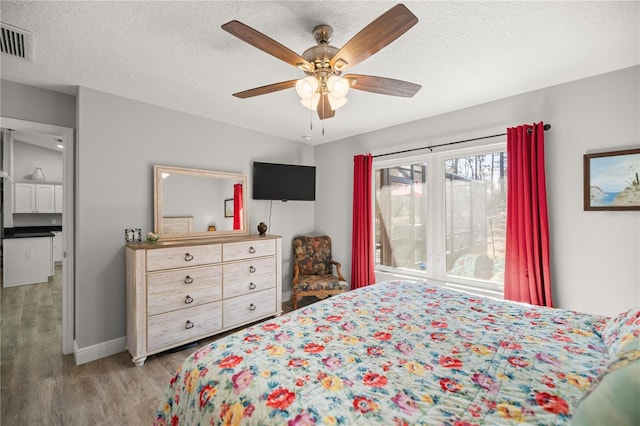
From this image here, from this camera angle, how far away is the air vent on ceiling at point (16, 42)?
1.72 metres

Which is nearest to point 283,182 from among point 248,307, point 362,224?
point 362,224

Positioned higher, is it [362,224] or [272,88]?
[272,88]

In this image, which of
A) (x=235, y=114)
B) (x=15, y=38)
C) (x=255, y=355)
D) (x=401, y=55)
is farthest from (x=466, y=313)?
(x=15, y=38)

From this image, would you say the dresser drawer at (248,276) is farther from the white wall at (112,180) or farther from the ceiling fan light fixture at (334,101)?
the ceiling fan light fixture at (334,101)

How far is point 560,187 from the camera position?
2.47 meters

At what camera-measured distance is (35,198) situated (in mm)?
6215

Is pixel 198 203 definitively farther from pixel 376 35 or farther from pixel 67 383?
pixel 376 35

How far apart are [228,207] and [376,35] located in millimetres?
2768

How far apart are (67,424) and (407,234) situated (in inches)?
138

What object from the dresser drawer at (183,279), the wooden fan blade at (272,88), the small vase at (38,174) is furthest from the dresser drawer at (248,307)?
the small vase at (38,174)

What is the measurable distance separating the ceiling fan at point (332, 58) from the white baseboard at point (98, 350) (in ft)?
8.63

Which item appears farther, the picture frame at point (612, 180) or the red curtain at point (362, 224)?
the red curtain at point (362, 224)

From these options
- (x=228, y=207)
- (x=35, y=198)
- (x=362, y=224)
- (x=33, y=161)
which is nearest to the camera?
(x=228, y=207)

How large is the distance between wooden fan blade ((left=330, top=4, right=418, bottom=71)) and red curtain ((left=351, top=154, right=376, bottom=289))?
7.37 ft
